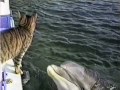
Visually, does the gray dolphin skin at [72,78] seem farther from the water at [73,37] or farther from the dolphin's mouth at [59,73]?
the water at [73,37]

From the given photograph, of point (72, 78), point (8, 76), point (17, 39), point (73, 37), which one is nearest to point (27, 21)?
point (17, 39)

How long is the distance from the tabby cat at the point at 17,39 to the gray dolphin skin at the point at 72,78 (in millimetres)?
779

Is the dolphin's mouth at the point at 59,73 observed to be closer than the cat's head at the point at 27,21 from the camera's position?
Yes

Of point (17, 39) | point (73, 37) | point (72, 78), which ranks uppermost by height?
point (17, 39)

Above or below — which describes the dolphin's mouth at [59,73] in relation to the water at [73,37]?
above

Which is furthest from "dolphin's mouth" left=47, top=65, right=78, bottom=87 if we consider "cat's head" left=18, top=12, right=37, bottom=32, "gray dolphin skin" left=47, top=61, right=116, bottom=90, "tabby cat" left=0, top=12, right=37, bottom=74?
"cat's head" left=18, top=12, right=37, bottom=32

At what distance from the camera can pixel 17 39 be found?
6.39 meters

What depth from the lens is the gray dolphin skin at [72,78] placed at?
6.26 metres


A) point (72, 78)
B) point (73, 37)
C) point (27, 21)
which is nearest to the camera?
point (72, 78)

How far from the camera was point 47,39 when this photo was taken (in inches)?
423

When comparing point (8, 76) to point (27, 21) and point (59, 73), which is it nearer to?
point (59, 73)

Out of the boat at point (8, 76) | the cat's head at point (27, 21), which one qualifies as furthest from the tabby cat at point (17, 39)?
the boat at point (8, 76)

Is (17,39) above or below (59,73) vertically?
above

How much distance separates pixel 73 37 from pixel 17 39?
486 cm
